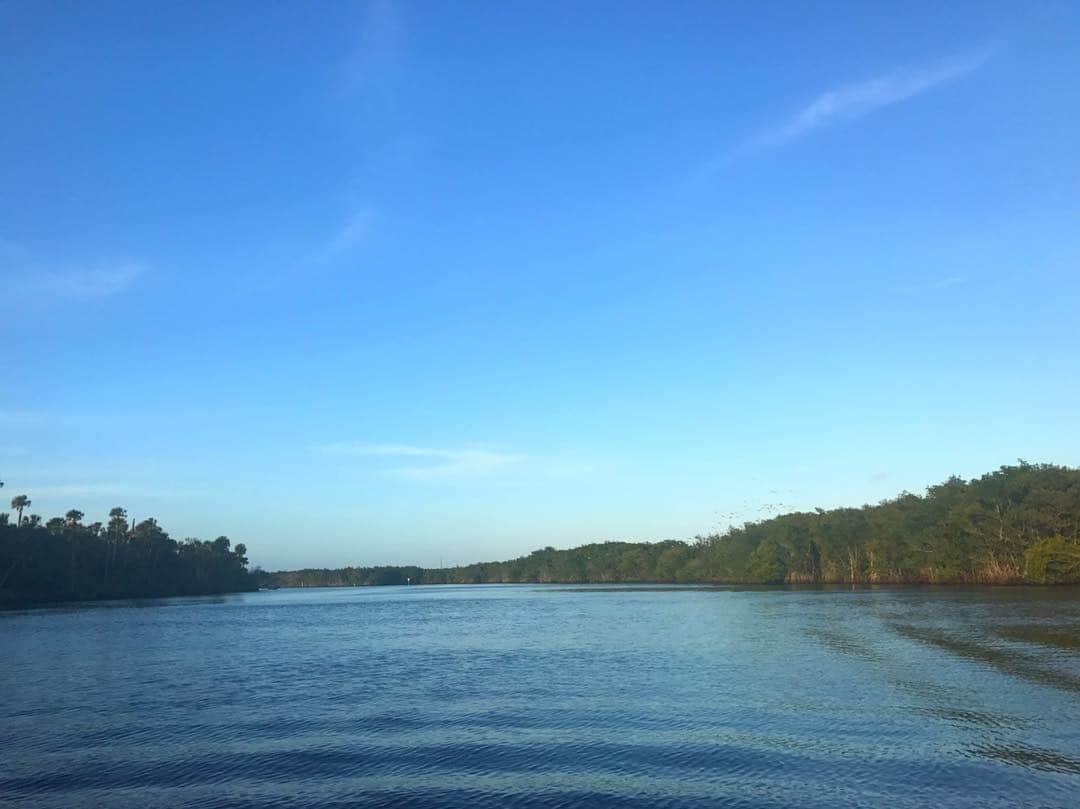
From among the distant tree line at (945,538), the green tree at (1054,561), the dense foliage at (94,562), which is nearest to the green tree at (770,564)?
the distant tree line at (945,538)

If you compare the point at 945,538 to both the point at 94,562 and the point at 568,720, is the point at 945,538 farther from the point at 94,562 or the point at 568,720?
the point at 94,562

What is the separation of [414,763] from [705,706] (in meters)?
11.7

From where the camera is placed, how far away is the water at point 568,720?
746 inches

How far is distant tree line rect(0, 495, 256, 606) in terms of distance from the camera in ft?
385

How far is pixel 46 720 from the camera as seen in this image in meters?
28.6

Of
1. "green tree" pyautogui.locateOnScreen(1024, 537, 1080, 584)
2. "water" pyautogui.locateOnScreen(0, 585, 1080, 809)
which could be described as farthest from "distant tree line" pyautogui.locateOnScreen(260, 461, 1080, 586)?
"water" pyautogui.locateOnScreen(0, 585, 1080, 809)

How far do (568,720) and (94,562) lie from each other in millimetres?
145553

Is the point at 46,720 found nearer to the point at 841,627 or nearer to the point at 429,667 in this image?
the point at 429,667

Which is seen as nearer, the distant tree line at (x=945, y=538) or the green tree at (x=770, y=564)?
the distant tree line at (x=945, y=538)

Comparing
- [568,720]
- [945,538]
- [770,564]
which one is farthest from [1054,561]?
[568,720]

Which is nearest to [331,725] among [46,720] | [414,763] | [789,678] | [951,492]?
[414,763]

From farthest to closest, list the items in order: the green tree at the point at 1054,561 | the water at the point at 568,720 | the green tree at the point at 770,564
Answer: the green tree at the point at 770,564 → the green tree at the point at 1054,561 → the water at the point at 568,720

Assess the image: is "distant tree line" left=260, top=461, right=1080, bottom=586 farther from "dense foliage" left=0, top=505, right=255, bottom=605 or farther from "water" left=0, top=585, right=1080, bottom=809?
"dense foliage" left=0, top=505, right=255, bottom=605

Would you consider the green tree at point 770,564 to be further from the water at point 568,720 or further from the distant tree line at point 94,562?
the distant tree line at point 94,562
